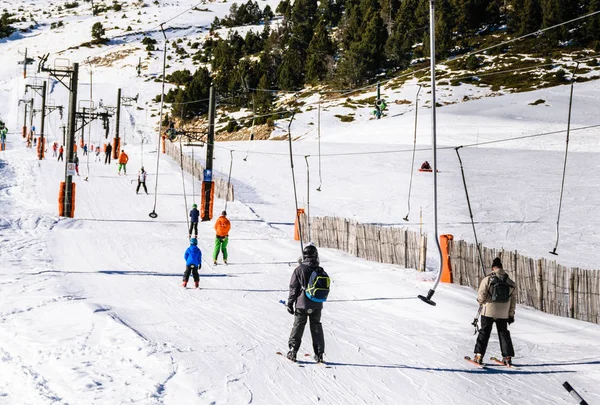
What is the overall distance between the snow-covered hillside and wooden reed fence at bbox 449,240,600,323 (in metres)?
0.49

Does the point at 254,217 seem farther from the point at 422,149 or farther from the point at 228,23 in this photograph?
the point at 228,23

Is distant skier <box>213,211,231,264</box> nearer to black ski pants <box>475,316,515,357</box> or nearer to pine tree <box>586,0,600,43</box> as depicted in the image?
black ski pants <box>475,316,515,357</box>

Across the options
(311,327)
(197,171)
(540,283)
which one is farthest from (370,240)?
(197,171)

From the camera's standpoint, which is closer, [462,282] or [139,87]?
[462,282]

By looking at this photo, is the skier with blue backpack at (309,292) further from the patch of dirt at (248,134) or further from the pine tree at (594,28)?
the pine tree at (594,28)

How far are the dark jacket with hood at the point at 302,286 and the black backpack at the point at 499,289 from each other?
111 inches

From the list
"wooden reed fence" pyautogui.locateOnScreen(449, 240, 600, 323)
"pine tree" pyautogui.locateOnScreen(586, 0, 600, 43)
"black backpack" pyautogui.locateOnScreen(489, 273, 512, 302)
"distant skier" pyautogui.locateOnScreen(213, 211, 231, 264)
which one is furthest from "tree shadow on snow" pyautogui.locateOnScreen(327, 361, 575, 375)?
"pine tree" pyautogui.locateOnScreen(586, 0, 600, 43)

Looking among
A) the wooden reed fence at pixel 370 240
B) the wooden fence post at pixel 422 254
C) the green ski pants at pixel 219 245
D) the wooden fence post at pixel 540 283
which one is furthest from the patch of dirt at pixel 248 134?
the wooden fence post at pixel 540 283

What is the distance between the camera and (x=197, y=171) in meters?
36.1

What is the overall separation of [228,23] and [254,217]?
11920cm

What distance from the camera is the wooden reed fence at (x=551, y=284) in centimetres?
1210

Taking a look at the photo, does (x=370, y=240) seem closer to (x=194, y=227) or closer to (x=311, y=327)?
(x=194, y=227)

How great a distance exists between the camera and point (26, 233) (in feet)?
64.1

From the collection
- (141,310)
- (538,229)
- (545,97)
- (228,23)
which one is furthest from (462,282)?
(228,23)
